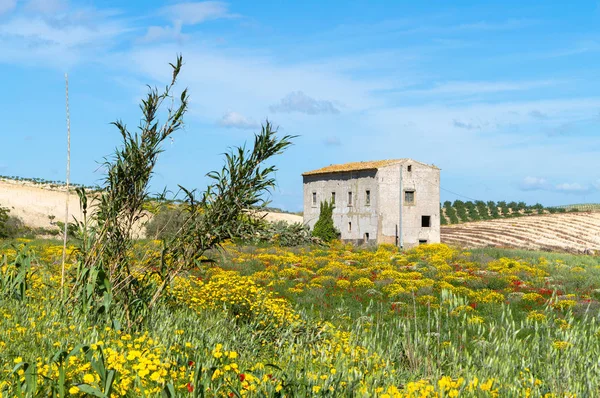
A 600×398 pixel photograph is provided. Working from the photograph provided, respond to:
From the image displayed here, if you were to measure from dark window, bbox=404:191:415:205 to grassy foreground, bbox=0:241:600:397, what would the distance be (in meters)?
22.4

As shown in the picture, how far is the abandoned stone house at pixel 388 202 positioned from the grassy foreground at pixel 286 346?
843 inches

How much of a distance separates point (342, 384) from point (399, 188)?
38.6m

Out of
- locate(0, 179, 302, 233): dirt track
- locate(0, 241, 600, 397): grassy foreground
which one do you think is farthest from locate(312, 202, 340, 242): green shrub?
locate(0, 241, 600, 397): grassy foreground

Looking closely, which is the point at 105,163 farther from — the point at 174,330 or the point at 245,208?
the point at 174,330

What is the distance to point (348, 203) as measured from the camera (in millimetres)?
46344

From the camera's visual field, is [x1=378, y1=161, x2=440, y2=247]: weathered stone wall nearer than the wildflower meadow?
No

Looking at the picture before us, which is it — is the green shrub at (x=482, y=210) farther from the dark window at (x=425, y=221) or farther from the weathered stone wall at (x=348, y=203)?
the weathered stone wall at (x=348, y=203)

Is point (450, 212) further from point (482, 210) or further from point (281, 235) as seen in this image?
point (281, 235)

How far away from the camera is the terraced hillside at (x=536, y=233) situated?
5347cm

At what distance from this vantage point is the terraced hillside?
5347 cm

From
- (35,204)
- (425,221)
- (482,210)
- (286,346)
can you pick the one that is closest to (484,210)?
(482,210)

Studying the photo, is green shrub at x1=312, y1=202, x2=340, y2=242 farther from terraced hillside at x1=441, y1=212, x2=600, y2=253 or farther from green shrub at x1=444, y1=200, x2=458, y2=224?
green shrub at x1=444, y1=200, x2=458, y2=224

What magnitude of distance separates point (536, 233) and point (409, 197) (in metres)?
20.8

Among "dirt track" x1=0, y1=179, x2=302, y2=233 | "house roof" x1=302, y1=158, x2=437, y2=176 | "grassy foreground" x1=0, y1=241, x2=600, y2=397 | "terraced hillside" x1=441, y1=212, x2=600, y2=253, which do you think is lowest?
"grassy foreground" x1=0, y1=241, x2=600, y2=397
